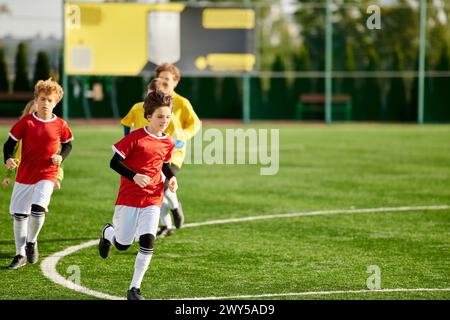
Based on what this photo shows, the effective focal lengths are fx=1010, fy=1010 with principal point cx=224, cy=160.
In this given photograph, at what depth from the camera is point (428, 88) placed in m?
35.2

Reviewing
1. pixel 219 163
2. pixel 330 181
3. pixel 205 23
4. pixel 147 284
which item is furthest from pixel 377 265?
pixel 205 23

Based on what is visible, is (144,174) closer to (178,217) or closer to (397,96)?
(178,217)

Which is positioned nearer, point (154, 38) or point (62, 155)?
point (62, 155)

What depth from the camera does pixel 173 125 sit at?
10.5 metres

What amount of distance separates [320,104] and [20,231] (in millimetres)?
28010

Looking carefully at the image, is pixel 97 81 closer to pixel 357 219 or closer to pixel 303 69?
pixel 303 69

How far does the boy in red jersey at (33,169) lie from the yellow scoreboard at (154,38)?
22.4 m

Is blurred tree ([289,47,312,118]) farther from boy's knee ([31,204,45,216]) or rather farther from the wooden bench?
boy's knee ([31,204,45,216])

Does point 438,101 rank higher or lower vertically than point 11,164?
lower

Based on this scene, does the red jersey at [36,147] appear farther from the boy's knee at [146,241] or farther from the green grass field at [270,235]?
the boy's knee at [146,241]

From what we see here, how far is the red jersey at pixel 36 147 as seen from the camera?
8.72 metres

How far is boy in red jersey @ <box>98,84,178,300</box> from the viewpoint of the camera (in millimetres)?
7418

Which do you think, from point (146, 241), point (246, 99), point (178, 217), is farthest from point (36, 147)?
point (246, 99)

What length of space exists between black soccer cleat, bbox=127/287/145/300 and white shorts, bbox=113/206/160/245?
44 cm
